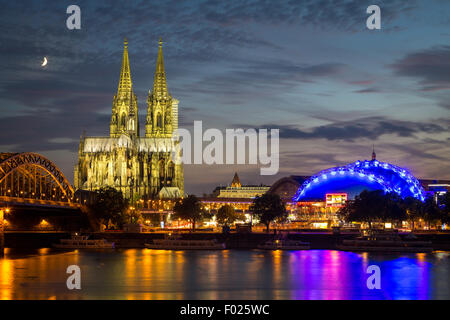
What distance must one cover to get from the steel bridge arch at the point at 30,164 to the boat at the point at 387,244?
5998cm

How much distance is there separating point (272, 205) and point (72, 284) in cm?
9280

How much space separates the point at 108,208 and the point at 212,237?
29.4 meters

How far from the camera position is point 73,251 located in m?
127

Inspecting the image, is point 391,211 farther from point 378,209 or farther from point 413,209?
point 413,209

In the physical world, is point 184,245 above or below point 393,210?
below

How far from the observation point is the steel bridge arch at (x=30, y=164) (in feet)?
425

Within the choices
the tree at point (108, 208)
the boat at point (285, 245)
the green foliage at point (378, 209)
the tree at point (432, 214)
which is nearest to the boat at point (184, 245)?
the boat at point (285, 245)

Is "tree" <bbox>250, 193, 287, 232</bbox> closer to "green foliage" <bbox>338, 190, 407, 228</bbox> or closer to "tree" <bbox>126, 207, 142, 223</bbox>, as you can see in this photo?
"green foliage" <bbox>338, 190, 407, 228</bbox>

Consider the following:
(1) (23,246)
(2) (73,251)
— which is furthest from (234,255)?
(1) (23,246)

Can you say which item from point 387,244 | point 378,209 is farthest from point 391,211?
point 387,244

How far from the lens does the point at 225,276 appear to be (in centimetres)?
8294

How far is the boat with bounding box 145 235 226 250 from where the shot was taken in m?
130
